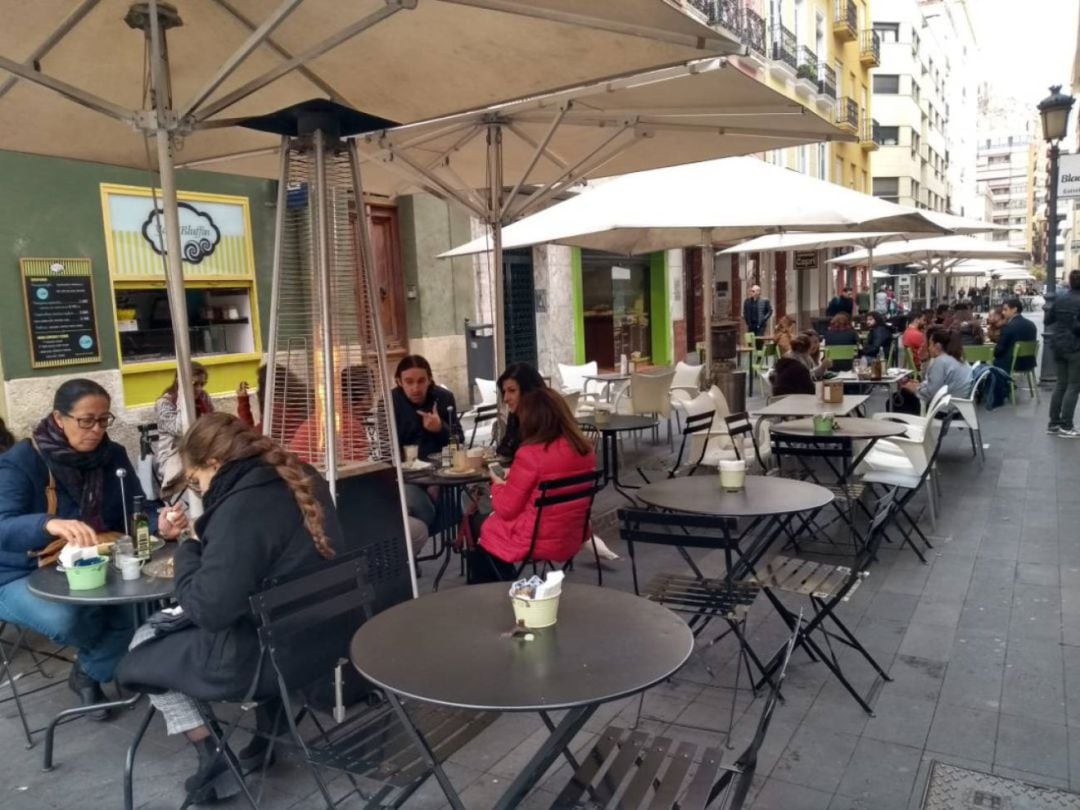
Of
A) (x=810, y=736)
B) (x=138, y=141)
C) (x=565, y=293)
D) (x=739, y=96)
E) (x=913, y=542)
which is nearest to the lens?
(x=810, y=736)

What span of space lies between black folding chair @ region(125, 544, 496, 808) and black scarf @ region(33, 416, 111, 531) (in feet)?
4.02

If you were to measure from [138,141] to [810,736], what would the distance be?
4780mm

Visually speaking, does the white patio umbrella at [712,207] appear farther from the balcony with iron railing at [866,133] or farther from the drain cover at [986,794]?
the balcony with iron railing at [866,133]

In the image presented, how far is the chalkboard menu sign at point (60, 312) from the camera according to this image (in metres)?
7.55

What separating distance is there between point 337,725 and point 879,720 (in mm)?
2199

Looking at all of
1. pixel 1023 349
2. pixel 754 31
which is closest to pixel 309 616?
pixel 1023 349

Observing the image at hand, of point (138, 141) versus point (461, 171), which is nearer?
point (138, 141)

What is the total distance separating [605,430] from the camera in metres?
6.34

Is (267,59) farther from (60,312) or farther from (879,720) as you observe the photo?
(60,312)

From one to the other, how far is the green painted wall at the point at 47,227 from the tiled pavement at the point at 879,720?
15.7 feet

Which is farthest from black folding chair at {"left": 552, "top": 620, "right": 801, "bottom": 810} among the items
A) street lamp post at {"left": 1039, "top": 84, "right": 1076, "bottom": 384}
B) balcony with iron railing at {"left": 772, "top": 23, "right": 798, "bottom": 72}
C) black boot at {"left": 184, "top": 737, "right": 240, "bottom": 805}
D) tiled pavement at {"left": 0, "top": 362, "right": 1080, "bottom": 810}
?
balcony with iron railing at {"left": 772, "top": 23, "right": 798, "bottom": 72}

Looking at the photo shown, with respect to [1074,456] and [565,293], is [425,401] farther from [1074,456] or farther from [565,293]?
[565,293]

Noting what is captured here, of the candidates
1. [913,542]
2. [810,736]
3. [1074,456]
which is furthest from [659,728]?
[1074,456]

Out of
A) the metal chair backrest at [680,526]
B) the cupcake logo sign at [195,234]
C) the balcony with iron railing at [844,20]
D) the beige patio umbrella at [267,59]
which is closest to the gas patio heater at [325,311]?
the beige patio umbrella at [267,59]
